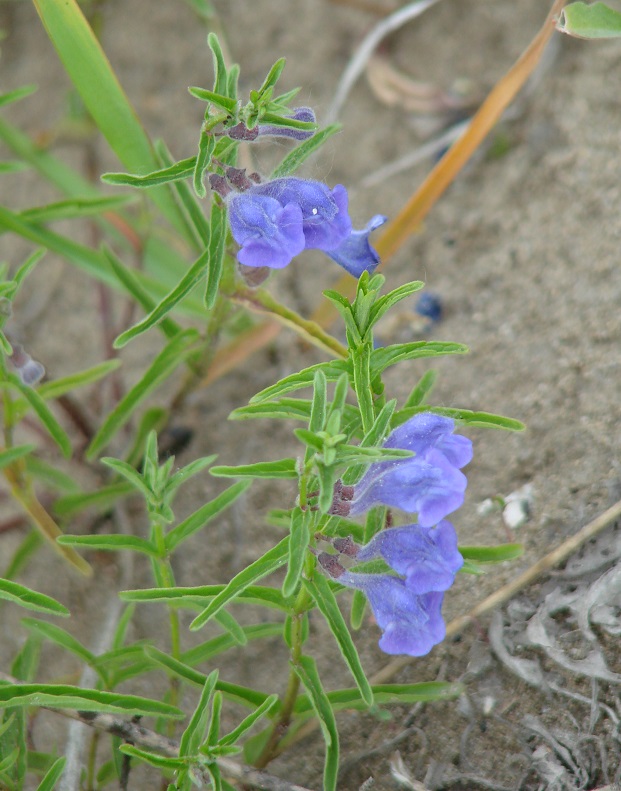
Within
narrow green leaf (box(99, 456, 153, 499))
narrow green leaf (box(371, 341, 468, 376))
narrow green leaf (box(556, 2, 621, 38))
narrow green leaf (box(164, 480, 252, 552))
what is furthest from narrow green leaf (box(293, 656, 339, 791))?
narrow green leaf (box(556, 2, 621, 38))

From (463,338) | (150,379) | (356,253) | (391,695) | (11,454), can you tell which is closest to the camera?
(391,695)

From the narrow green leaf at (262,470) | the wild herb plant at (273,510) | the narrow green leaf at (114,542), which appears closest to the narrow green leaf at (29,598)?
the wild herb plant at (273,510)

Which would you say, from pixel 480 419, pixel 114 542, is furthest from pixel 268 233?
pixel 114 542

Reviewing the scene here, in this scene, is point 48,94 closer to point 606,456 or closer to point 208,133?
point 208,133

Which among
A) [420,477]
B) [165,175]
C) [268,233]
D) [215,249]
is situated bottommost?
[420,477]

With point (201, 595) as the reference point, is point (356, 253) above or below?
above

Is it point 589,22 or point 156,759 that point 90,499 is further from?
point 589,22
